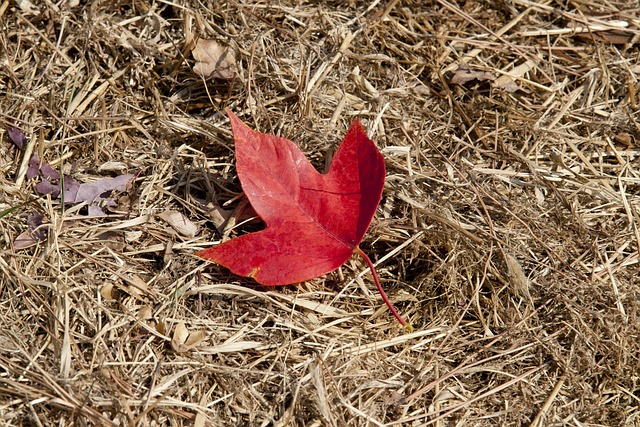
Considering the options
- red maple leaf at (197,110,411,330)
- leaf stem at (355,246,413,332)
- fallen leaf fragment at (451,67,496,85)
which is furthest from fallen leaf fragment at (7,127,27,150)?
fallen leaf fragment at (451,67,496,85)

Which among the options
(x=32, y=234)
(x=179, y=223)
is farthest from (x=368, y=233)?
(x=32, y=234)

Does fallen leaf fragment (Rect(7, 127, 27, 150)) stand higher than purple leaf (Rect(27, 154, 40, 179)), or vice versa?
fallen leaf fragment (Rect(7, 127, 27, 150))

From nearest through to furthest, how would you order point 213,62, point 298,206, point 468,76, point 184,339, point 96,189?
point 184,339, point 298,206, point 96,189, point 213,62, point 468,76

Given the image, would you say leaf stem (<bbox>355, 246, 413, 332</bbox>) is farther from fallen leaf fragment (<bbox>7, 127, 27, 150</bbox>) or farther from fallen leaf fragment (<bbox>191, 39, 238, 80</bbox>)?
fallen leaf fragment (<bbox>7, 127, 27, 150</bbox>)

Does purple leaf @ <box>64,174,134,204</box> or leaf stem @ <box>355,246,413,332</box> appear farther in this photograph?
purple leaf @ <box>64,174,134,204</box>

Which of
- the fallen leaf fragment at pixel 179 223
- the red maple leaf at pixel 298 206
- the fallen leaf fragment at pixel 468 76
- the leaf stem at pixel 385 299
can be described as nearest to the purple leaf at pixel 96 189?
the fallen leaf fragment at pixel 179 223

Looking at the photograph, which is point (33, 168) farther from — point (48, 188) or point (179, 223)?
Answer: point (179, 223)
